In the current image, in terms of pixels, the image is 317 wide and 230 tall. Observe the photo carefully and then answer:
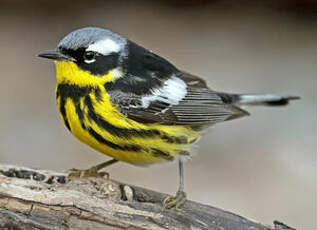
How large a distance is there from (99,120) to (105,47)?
451 mm

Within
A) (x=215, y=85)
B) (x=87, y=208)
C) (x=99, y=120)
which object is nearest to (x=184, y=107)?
(x=99, y=120)

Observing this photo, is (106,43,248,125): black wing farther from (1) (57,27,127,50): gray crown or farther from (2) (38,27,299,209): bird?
(1) (57,27,127,50): gray crown

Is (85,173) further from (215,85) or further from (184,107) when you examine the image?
(215,85)

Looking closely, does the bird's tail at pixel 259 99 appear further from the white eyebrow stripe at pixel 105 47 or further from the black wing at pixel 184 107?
the white eyebrow stripe at pixel 105 47

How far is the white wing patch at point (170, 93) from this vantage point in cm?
390

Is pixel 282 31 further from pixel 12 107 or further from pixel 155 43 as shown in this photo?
pixel 12 107

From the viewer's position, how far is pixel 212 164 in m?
6.30

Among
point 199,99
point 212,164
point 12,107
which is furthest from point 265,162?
point 12,107

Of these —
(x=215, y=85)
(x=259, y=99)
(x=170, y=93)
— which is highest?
(x=215, y=85)

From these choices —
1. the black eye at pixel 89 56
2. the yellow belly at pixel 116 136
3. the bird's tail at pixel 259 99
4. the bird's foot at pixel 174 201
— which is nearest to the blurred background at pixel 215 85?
the bird's tail at pixel 259 99

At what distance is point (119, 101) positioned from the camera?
370 cm

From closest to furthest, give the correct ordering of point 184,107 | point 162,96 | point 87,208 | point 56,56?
point 87,208
point 56,56
point 162,96
point 184,107

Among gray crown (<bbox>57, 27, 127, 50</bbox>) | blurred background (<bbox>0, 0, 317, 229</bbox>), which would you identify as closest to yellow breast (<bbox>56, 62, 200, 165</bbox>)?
gray crown (<bbox>57, 27, 127, 50</bbox>)

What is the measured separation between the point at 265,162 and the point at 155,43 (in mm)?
2553
